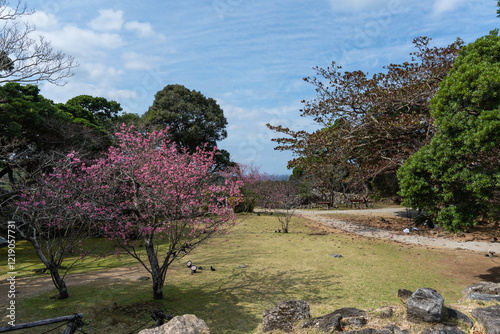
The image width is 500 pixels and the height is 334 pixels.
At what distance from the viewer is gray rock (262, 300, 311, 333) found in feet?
14.2

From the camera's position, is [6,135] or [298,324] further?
[6,135]

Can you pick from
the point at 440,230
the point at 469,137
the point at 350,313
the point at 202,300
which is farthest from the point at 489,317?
the point at 440,230

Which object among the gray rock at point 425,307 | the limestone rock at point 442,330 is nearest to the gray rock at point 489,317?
the limestone rock at point 442,330

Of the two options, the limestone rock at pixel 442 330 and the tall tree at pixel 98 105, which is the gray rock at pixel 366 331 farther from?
the tall tree at pixel 98 105

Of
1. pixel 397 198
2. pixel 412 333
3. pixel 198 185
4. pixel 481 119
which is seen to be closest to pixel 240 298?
pixel 198 185

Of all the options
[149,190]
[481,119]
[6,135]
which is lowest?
[149,190]

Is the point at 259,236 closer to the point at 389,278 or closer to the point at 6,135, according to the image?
the point at 389,278

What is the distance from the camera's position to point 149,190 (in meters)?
6.21

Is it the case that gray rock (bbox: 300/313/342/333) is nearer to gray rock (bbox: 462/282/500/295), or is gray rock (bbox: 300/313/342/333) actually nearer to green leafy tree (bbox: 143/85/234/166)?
gray rock (bbox: 462/282/500/295)

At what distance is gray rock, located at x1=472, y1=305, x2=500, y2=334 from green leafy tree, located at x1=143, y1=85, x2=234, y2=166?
27.3 m

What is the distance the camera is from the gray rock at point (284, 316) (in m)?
4.34

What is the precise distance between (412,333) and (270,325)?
6.44ft

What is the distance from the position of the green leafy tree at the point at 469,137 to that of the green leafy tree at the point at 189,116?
24.7 meters

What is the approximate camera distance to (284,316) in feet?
14.5
